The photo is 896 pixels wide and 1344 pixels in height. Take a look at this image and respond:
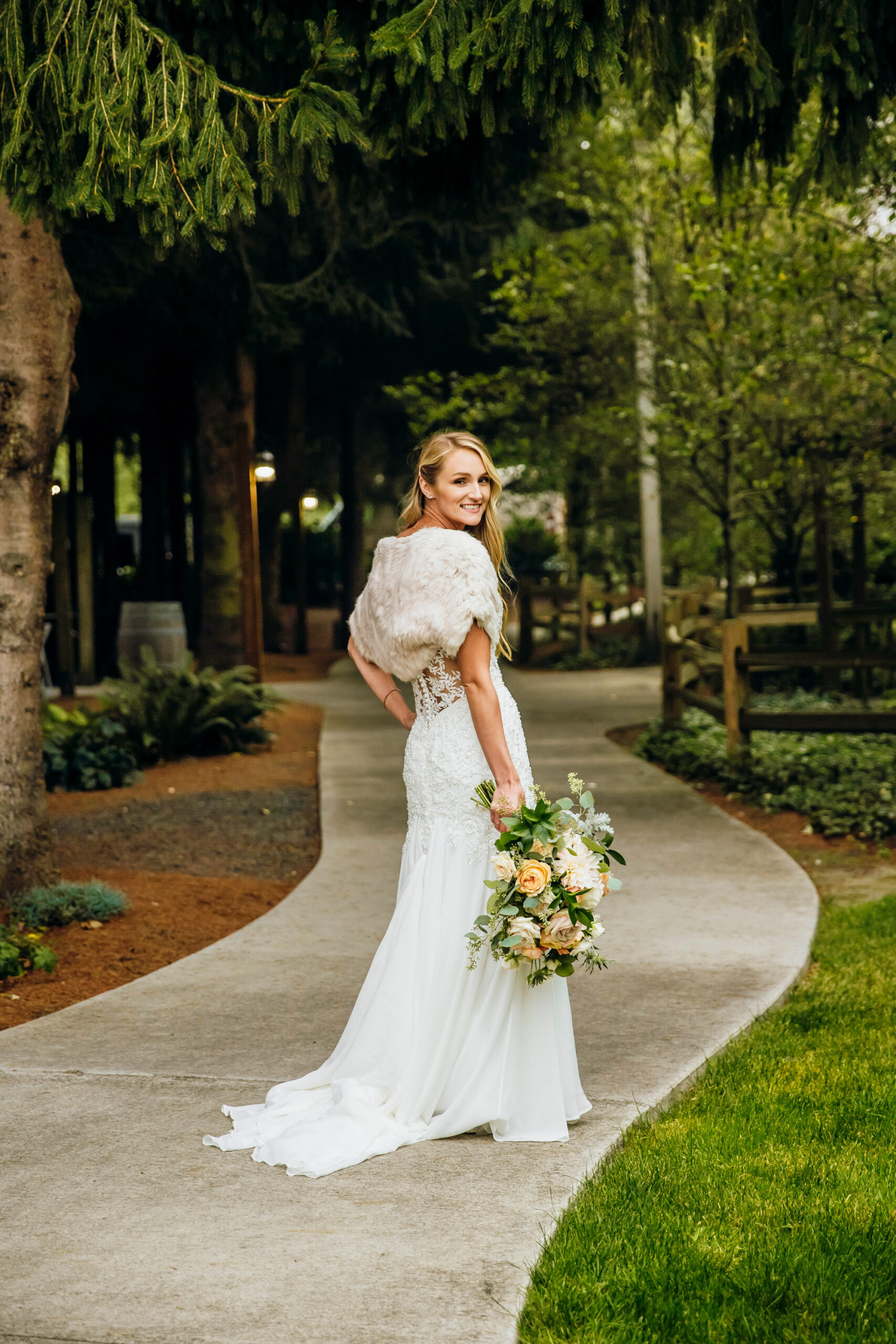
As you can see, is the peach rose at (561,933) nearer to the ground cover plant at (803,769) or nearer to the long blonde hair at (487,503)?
the long blonde hair at (487,503)

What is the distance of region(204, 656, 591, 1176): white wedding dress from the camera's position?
3668 mm

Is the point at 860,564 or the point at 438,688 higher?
the point at 860,564

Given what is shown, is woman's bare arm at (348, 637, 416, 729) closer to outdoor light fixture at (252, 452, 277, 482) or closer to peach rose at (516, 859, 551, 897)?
peach rose at (516, 859, 551, 897)

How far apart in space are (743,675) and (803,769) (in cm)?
85

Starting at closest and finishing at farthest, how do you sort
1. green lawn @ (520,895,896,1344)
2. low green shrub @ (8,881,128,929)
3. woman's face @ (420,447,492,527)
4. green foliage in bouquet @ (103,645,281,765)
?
green lawn @ (520,895,896,1344) < woman's face @ (420,447,492,527) < low green shrub @ (8,881,128,929) < green foliage in bouquet @ (103,645,281,765)

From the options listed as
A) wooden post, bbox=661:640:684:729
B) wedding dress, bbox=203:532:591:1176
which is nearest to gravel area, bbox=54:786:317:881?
wooden post, bbox=661:640:684:729

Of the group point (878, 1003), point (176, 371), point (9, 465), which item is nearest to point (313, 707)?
point (176, 371)

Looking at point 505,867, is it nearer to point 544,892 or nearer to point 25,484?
point 544,892

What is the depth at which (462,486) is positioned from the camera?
381 cm

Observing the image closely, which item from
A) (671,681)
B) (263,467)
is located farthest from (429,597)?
(263,467)

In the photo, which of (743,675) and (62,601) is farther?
(62,601)

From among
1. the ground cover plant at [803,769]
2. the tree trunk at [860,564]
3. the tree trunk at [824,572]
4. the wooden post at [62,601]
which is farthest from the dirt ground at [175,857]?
the tree trunk at [860,564]

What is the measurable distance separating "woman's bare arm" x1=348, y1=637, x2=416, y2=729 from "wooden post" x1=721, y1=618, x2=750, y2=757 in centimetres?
561

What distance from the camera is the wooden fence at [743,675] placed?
8.59m
